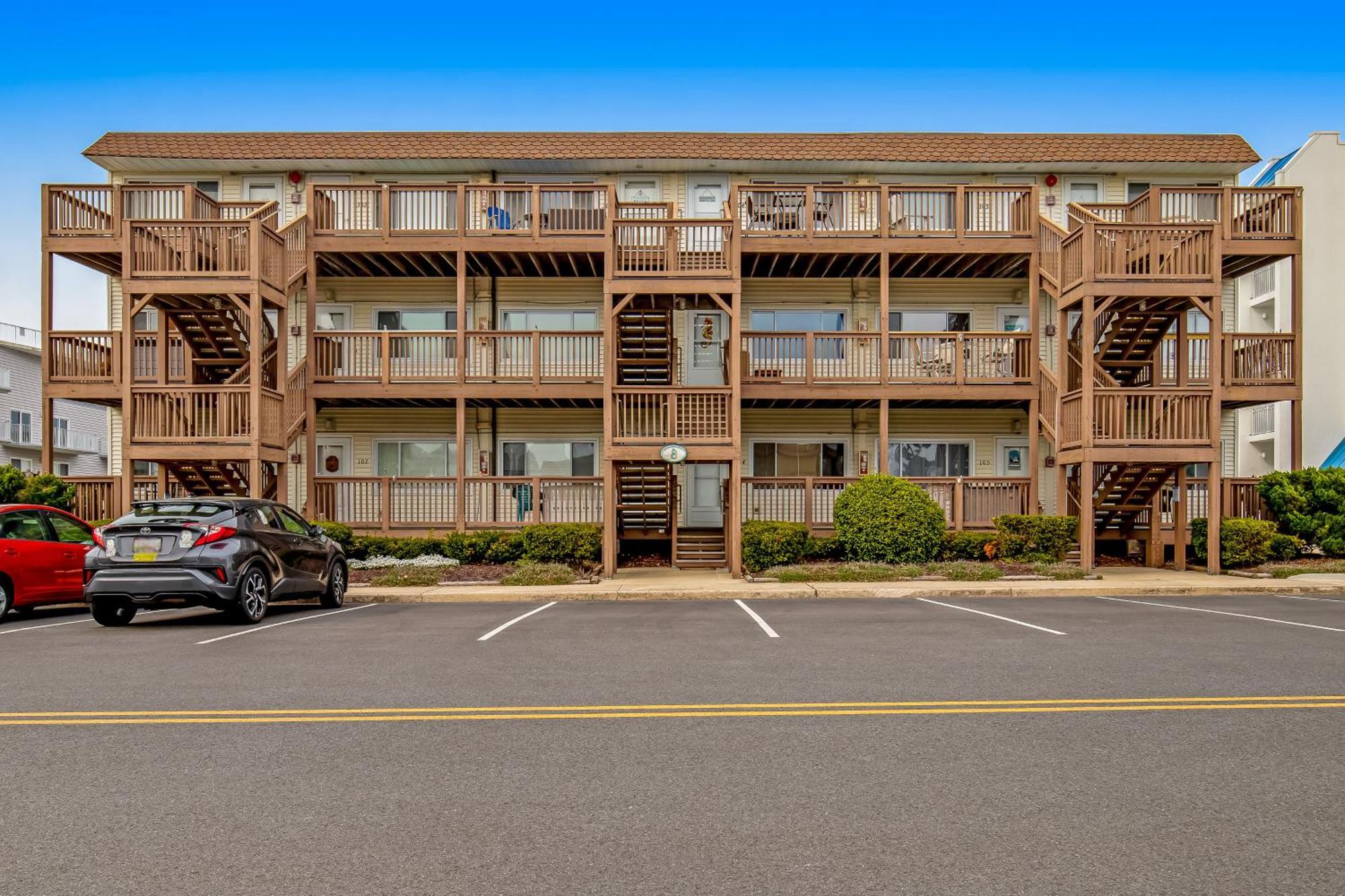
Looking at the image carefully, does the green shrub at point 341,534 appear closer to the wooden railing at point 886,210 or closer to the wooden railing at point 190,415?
the wooden railing at point 190,415

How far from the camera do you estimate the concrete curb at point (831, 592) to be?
15727 millimetres

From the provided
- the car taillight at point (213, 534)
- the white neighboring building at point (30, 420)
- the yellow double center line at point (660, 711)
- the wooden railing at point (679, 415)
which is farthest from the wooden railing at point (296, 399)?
the white neighboring building at point (30, 420)

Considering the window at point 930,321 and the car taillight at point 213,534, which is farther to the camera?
the window at point 930,321

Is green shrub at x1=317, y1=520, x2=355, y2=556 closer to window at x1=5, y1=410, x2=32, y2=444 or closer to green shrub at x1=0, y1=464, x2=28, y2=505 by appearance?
green shrub at x1=0, y1=464, x2=28, y2=505

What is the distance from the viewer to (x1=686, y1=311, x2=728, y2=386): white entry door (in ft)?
80.2

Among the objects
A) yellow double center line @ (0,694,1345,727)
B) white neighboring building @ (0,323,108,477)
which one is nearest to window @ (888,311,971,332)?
yellow double center line @ (0,694,1345,727)

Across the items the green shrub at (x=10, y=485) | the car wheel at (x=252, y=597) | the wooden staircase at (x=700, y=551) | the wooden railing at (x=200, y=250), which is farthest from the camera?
the wooden staircase at (x=700, y=551)

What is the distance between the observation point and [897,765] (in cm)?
556

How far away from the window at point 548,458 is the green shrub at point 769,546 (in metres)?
6.10

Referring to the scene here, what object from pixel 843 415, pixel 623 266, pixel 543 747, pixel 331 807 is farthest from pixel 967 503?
pixel 331 807

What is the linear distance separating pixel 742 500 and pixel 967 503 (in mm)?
4912

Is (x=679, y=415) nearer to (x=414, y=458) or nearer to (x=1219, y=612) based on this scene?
(x=414, y=458)

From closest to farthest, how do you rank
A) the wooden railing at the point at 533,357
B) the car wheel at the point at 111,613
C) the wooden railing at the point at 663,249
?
the car wheel at the point at 111,613 → the wooden railing at the point at 663,249 → the wooden railing at the point at 533,357

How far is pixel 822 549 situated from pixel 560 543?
518 cm
